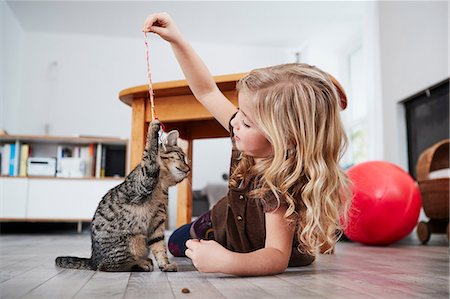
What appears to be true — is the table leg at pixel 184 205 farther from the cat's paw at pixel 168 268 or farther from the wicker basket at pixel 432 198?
the wicker basket at pixel 432 198

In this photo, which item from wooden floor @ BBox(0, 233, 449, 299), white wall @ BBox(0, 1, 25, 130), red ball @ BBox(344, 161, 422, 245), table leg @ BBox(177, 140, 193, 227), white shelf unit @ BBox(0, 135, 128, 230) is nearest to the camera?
wooden floor @ BBox(0, 233, 449, 299)

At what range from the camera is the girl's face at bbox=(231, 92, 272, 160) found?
970 millimetres

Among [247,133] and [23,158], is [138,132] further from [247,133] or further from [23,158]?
[23,158]

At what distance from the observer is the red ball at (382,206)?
7.17 ft

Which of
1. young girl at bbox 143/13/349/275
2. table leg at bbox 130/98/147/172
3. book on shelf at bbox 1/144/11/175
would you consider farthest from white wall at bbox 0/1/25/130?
young girl at bbox 143/13/349/275

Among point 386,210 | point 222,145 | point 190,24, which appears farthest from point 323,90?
point 222,145

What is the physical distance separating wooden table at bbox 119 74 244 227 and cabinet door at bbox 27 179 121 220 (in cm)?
179

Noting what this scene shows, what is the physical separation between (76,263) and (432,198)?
81.4 inches

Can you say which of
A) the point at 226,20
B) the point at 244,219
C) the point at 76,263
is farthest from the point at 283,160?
the point at 226,20

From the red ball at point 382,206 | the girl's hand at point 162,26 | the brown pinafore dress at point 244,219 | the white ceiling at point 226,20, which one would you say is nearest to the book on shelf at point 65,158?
the white ceiling at point 226,20

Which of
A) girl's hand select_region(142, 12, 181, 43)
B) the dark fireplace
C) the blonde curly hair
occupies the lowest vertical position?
the blonde curly hair

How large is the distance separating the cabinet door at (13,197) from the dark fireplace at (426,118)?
→ 2906mm

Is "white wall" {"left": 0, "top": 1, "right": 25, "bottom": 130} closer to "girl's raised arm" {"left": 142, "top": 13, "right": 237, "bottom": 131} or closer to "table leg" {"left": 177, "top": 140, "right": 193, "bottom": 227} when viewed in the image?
"table leg" {"left": 177, "top": 140, "right": 193, "bottom": 227}

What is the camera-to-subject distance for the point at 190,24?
10.0ft
